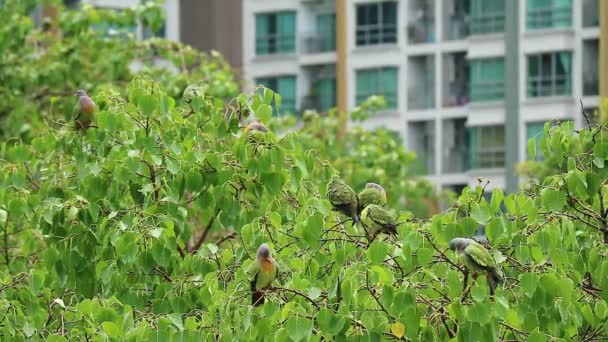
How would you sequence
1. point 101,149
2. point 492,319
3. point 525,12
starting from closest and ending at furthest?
point 492,319 → point 101,149 → point 525,12

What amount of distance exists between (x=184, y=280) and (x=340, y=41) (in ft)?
178

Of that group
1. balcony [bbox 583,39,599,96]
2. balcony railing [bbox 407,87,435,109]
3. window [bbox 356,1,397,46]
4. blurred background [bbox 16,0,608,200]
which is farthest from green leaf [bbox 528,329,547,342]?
window [bbox 356,1,397,46]

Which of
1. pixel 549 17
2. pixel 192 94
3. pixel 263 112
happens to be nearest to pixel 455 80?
pixel 549 17

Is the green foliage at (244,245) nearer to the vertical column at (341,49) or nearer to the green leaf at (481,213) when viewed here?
the green leaf at (481,213)

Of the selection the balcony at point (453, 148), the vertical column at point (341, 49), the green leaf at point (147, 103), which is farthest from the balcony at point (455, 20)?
the green leaf at point (147, 103)

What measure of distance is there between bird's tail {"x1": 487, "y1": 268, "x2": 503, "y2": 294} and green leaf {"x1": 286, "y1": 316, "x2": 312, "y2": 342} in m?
1.04

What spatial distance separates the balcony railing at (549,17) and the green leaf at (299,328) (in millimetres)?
51413

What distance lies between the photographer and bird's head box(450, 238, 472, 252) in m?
10.4

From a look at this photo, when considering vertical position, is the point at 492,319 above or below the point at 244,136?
below

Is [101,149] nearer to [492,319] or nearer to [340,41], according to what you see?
[492,319]

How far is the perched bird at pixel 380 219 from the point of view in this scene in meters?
11.5

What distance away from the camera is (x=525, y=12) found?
200 feet

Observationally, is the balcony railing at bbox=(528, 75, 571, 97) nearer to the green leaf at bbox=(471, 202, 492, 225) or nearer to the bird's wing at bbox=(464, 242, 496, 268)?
the green leaf at bbox=(471, 202, 492, 225)

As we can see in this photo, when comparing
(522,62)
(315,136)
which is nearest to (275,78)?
(522,62)
